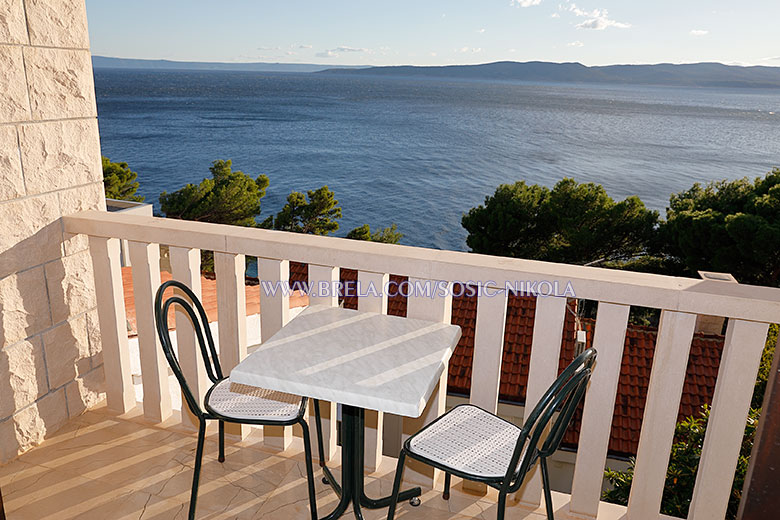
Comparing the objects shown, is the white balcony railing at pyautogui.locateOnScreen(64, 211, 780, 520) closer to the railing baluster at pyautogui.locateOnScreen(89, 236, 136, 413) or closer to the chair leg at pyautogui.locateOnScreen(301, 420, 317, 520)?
the railing baluster at pyautogui.locateOnScreen(89, 236, 136, 413)

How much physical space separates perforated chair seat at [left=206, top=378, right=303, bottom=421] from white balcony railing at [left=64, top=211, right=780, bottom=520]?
0.29m

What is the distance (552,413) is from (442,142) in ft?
155

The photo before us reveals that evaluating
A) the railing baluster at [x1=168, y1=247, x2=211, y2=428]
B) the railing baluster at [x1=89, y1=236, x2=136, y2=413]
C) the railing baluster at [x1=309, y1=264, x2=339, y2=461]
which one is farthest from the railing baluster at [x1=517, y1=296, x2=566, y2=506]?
the railing baluster at [x1=89, y1=236, x2=136, y2=413]

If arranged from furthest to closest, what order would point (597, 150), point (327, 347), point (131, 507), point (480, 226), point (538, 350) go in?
point (597, 150)
point (480, 226)
point (131, 507)
point (538, 350)
point (327, 347)

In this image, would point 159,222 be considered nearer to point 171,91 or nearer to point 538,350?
point 538,350

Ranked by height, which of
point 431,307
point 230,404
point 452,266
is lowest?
point 230,404

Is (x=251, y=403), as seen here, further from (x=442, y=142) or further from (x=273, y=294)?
(x=442, y=142)

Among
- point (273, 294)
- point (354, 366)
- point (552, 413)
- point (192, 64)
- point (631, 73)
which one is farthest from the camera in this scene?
point (192, 64)

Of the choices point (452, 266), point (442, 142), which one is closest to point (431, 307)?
point (452, 266)

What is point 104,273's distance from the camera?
2252 mm

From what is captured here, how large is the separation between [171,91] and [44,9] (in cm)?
7804

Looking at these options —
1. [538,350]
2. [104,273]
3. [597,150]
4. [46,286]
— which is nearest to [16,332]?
[46,286]

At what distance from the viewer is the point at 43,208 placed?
2.07 meters

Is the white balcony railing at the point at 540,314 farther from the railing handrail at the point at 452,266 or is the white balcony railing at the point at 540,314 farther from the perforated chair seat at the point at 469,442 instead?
the perforated chair seat at the point at 469,442
